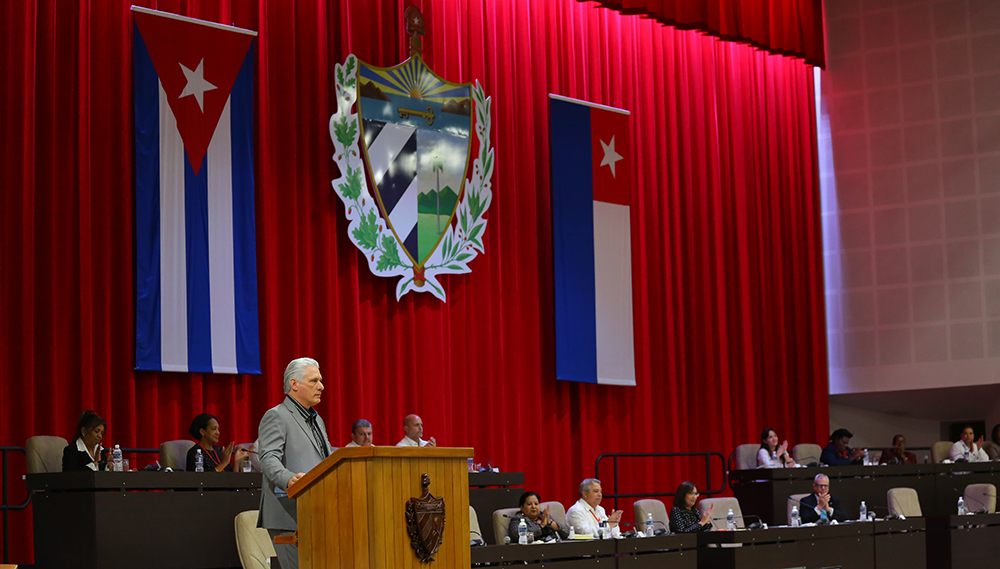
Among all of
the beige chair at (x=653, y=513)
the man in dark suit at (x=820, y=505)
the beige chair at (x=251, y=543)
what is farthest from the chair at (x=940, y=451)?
the beige chair at (x=251, y=543)

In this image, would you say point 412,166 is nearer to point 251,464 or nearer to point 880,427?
point 251,464

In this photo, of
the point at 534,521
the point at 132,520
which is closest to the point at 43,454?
the point at 132,520

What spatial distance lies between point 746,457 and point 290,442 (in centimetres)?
726

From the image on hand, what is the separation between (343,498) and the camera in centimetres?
351

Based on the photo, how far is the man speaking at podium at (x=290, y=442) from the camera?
380 centimetres

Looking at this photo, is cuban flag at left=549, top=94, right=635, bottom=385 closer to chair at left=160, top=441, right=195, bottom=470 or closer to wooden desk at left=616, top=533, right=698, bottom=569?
wooden desk at left=616, top=533, right=698, bottom=569

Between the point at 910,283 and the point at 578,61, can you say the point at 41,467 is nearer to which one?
the point at 578,61

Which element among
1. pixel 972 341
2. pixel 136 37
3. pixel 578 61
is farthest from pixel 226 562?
pixel 972 341

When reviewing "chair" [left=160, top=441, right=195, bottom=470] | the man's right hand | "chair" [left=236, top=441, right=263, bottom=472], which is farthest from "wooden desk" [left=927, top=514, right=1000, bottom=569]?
the man's right hand

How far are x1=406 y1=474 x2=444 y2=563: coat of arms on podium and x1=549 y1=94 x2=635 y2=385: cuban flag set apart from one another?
681 cm

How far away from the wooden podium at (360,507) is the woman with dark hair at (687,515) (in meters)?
4.14

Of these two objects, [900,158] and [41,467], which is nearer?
[41,467]

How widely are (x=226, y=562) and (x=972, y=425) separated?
32.9 feet

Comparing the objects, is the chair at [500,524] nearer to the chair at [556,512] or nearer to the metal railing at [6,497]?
the chair at [556,512]
